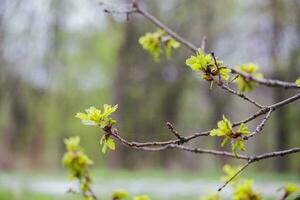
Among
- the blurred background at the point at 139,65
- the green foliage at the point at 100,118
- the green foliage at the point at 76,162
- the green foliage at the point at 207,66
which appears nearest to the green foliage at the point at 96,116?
the green foliage at the point at 100,118

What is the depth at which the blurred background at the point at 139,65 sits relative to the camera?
16812 mm

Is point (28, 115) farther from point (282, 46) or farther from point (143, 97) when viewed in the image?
point (282, 46)

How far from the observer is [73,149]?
2416 millimetres

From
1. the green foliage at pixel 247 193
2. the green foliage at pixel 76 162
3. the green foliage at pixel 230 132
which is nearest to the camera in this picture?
the green foliage at pixel 230 132

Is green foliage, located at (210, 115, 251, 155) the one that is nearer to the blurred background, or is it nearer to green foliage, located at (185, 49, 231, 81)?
green foliage, located at (185, 49, 231, 81)

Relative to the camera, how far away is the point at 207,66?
6.50ft

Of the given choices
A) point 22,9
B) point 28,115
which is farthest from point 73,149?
point 28,115

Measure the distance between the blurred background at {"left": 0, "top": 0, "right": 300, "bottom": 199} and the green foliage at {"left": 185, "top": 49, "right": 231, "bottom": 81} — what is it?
1102cm

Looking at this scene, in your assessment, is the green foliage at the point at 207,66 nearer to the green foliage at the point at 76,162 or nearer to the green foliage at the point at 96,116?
the green foliage at the point at 96,116

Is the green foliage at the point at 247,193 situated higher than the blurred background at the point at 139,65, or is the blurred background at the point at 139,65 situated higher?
the blurred background at the point at 139,65

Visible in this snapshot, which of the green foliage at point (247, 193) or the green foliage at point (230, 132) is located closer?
the green foliage at point (230, 132)

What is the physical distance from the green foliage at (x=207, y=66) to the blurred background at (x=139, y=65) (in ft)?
36.1

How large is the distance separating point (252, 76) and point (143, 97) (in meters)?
22.9

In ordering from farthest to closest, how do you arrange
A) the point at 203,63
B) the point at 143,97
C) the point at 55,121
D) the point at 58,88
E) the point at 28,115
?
the point at 55,121
the point at 58,88
the point at 143,97
the point at 28,115
the point at 203,63
